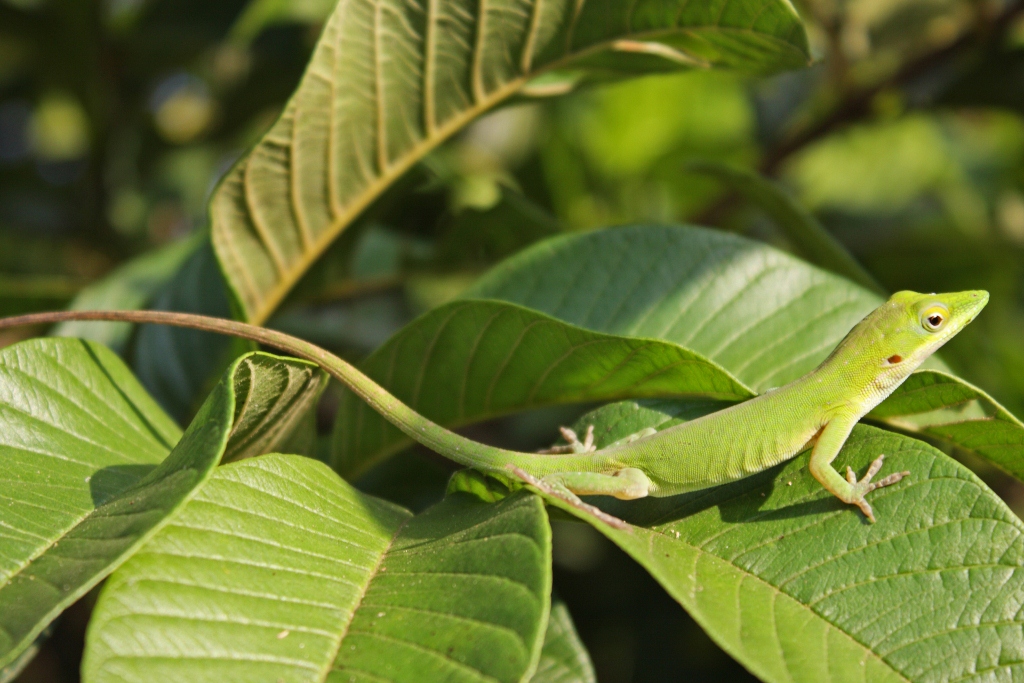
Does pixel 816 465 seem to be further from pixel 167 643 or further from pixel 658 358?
pixel 167 643

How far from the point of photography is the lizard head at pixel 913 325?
210 centimetres

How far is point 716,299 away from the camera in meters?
2.06

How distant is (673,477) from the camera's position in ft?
6.54

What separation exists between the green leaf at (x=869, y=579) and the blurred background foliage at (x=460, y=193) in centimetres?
120

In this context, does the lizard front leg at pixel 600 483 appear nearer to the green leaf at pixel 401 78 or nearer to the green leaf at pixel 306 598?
the green leaf at pixel 306 598

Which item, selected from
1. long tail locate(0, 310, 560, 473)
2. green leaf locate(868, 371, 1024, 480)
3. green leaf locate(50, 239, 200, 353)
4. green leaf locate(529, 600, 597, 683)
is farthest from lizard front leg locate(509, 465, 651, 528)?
green leaf locate(50, 239, 200, 353)

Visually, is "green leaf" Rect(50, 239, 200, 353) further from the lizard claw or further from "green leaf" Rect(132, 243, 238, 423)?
the lizard claw

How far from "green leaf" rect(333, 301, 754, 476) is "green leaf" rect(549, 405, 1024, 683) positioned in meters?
0.32

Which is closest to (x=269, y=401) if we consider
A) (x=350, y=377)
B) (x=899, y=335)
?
(x=350, y=377)

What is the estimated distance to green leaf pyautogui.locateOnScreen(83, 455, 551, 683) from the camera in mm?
1251

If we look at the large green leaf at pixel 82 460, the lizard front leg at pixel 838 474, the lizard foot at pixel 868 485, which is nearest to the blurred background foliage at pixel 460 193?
the large green leaf at pixel 82 460

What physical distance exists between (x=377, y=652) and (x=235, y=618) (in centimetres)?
23

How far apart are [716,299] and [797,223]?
585mm

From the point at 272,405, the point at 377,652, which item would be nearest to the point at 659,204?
the point at 272,405
